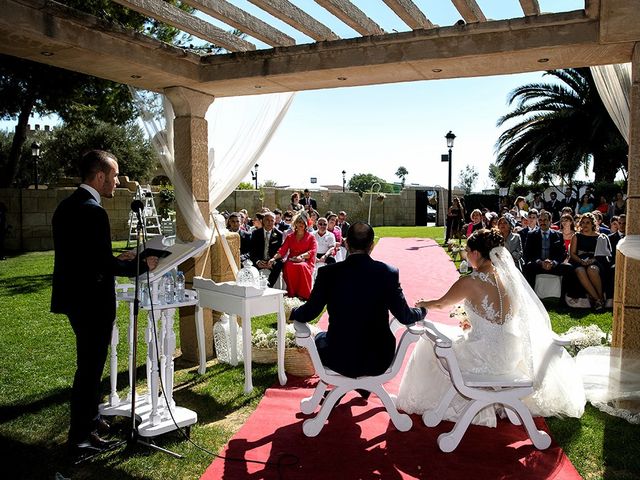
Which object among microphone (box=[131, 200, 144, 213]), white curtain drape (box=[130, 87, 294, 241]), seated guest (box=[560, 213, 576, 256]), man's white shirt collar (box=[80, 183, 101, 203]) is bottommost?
seated guest (box=[560, 213, 576, 256])

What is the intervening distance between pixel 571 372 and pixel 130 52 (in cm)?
434

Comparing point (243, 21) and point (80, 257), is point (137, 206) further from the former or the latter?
point (243, 21)

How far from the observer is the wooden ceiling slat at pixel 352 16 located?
4113mm

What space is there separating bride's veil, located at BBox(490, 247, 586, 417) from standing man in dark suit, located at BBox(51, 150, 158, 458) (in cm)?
259

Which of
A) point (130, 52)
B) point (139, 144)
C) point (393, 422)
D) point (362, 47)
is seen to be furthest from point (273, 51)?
point (139, 144)

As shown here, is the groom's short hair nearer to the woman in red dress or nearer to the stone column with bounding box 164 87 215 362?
the stone column with bounding box 164 87 215 362

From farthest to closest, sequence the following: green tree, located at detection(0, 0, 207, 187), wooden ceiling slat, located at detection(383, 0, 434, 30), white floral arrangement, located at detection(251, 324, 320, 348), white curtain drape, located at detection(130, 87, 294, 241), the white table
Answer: green tree, located at detection(0, 0, 207, 187), white curtain drape, located at detection(130, 87, 294, 241), white floral arrangement, located at detection(251, 324, 320, 348), the white table, wooden ceiling slat, located at detection(383, 0, 434, 30)

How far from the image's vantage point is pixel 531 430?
12.4 feet

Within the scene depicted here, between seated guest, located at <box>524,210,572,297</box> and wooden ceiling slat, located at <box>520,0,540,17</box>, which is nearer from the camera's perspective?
wooden ceiling slat, located at <box>520,0,540,17</box>

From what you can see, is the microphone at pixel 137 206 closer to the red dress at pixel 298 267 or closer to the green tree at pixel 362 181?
the red dress at pixel 298 267

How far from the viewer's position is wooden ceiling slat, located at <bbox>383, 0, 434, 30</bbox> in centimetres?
405

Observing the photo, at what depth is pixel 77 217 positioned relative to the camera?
3.53 m

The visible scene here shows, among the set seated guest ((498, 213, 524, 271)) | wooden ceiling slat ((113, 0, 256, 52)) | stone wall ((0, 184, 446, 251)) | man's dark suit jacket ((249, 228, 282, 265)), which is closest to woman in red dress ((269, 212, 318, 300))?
man's dark suit jacket ((249, 228, 282, 265))

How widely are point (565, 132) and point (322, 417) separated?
17.3 m
